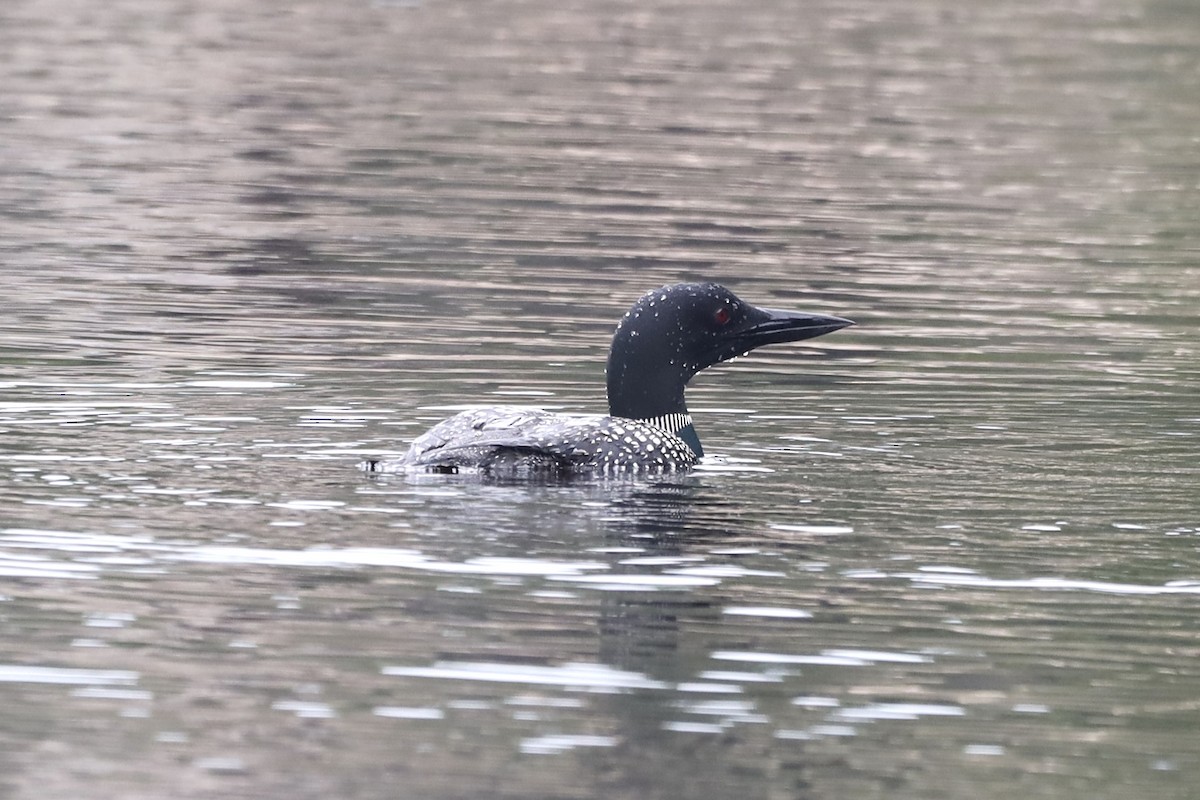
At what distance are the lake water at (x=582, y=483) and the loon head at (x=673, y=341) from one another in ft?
1.28

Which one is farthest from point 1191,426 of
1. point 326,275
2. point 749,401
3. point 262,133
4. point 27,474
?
point 262,133

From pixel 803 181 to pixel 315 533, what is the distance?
1258 cm

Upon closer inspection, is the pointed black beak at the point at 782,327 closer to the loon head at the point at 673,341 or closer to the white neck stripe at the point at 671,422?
the loon head at the point at 673,341

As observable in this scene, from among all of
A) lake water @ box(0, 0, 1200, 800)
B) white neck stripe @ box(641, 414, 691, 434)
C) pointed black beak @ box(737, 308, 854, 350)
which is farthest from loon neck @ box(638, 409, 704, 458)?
pointed black beak @ box(737, 308, 854, 350)

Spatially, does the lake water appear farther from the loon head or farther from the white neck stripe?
the loon head

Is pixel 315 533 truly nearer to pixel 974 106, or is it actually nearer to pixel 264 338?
pixel 264 338

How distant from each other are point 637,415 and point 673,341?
13.6 inches

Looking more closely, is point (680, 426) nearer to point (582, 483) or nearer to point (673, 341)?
point (673, 341)

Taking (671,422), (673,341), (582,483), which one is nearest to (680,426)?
(671,422)

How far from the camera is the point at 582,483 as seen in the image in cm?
911

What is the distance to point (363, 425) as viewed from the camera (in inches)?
398

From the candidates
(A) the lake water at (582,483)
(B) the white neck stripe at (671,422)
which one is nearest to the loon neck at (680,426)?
(B) the white neck stripe at (671,422)

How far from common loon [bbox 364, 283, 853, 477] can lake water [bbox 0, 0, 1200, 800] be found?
0.50 feet

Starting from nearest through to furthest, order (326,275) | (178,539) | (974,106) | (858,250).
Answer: (178,539) < (326,275) < (858,250) < (974,106)
